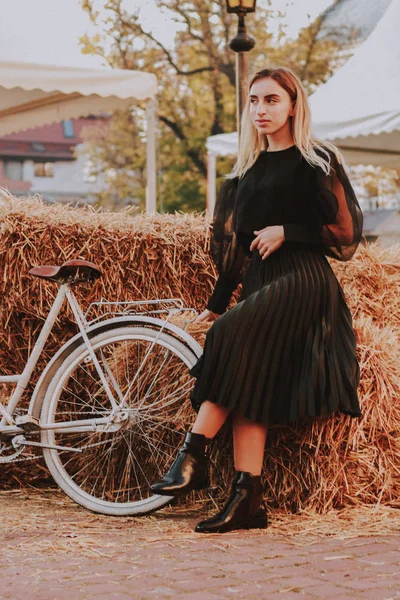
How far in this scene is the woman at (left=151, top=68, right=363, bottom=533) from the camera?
3.46 metres

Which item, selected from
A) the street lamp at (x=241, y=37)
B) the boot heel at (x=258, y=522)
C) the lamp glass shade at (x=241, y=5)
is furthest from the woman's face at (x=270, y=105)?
the lamp glass shade at (x=241, y=5)

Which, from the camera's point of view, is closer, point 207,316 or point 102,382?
point 102,382

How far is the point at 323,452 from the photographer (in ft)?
11.9

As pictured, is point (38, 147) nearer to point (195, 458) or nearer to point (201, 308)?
point (201, 308)

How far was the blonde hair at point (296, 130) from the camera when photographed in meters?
3.61

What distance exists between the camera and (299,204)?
3.63 meters

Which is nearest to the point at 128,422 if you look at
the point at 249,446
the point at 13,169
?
the point at 249,446

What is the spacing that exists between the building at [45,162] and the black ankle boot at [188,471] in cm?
5350

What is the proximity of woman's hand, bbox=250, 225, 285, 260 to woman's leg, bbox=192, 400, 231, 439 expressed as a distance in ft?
1.90

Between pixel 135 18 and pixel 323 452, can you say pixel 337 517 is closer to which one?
pixel 323 452

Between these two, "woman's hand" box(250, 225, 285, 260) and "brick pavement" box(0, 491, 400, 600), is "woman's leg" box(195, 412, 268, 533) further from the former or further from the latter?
"woman's hand" box(250, 225, 285, 260)

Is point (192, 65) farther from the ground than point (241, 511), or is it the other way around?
point (192, 65)

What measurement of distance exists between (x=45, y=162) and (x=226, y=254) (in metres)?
55.0

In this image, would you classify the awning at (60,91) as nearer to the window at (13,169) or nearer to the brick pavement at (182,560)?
the brick pavement at (182,560)
